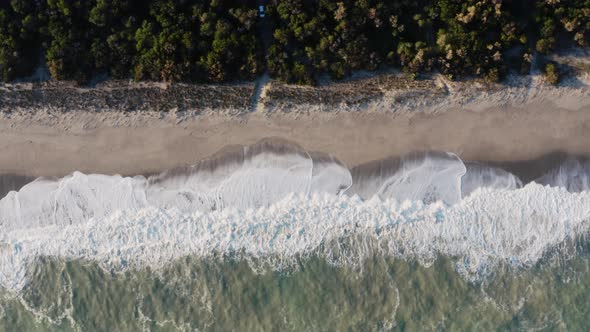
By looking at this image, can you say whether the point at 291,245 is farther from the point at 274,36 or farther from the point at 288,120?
the point at 274,36

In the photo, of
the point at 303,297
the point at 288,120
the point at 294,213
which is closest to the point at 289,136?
the point at 288,120

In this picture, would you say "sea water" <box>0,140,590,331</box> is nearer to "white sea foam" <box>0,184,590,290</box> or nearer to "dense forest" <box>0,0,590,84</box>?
"white sea foam" <box>0,184,590,290</box>

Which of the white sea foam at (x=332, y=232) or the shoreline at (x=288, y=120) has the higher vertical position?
the shoreline at (x=288, y=120)

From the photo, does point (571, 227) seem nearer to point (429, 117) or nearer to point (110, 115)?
point (429, 117)

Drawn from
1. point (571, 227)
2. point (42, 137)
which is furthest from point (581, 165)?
point (42, 137)

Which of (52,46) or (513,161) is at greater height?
(52,46)

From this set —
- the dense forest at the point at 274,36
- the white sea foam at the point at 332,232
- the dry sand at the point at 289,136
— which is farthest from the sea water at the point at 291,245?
the dense forest at the point at 274,36

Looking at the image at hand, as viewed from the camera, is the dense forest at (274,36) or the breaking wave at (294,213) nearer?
the dense forest at (274,36)

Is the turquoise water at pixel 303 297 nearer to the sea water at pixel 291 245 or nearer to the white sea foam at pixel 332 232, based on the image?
the sea water at pixel 291 245
